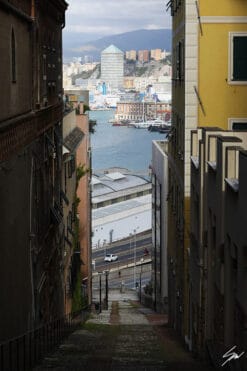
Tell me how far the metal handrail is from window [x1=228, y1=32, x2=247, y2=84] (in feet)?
26.0

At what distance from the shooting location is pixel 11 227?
1343 centimetres

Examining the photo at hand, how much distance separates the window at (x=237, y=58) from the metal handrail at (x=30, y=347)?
7.91 m

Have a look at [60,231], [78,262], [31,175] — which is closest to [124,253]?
[78,262]

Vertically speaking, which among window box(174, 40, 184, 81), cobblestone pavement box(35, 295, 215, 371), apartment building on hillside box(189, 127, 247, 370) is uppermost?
window box(174, 40, 184, 81)

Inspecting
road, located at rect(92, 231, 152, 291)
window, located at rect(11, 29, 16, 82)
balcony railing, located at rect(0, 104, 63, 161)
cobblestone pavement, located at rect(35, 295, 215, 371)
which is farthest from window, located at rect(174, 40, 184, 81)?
road, located at rect(92, 231, 152, 291)

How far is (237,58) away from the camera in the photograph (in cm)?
2427

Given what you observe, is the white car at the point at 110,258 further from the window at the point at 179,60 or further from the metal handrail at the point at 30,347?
the metal handrail at the point at 30,347

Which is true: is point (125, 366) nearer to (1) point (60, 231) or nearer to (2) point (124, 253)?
(1) point (60, 231)

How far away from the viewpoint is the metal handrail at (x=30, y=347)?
11712mm

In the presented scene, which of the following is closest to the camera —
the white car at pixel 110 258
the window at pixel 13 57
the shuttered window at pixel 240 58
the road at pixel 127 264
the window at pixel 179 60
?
the window at pixel 13 57

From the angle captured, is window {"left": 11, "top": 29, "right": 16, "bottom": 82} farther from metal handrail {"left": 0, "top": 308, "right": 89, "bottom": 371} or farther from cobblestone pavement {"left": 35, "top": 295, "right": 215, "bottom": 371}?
→ cobblestone pavement {"left": 35, "top": 295, "right": 215, "bottom": 371}

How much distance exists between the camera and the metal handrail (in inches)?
461

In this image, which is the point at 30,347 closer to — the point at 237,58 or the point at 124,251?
the point at 237,58

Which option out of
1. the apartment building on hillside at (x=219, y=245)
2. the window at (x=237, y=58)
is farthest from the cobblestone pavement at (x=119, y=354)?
the window at (x=237, y=58)
